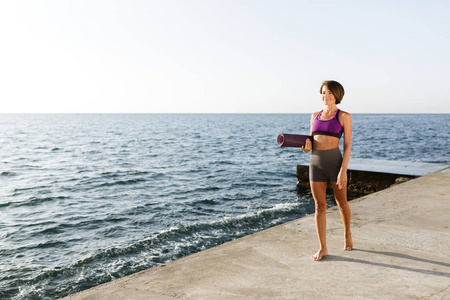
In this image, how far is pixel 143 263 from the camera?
23.2 feet

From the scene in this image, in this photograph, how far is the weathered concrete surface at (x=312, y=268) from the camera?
3316 mm

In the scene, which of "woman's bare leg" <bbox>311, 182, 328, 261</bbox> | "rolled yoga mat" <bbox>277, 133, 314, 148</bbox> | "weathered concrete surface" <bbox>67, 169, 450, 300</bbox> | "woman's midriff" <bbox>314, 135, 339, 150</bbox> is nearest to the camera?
Result: "weathered concrete surface" <bbox>67, 169, 450, 300</bbox>

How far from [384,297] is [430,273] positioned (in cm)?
87

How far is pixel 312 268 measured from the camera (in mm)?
3824

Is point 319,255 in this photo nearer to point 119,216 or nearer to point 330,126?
point 330,126

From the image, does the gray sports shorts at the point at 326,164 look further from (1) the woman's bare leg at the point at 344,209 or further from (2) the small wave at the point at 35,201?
(2) the small wave at the point at 35,201

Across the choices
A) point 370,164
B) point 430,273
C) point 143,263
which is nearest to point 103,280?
point 143,263

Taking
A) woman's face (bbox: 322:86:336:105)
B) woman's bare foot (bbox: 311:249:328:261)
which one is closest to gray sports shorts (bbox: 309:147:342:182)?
woman's face (bbox: 322:86:336:105)

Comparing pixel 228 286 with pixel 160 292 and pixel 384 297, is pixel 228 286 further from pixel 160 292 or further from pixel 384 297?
pixel 384 297

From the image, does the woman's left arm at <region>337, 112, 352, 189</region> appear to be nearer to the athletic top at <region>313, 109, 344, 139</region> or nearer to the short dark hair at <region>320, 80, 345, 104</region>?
the athletic top at <region>313, 109, 344, 139</region>

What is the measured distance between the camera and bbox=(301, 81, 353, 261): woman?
3.78 meters

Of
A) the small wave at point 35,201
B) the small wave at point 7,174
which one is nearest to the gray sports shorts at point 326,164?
the small wave at point 35,201

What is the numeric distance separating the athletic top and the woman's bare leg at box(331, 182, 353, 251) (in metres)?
0.57

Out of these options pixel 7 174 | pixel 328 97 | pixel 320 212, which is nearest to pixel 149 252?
pixel 320 212
